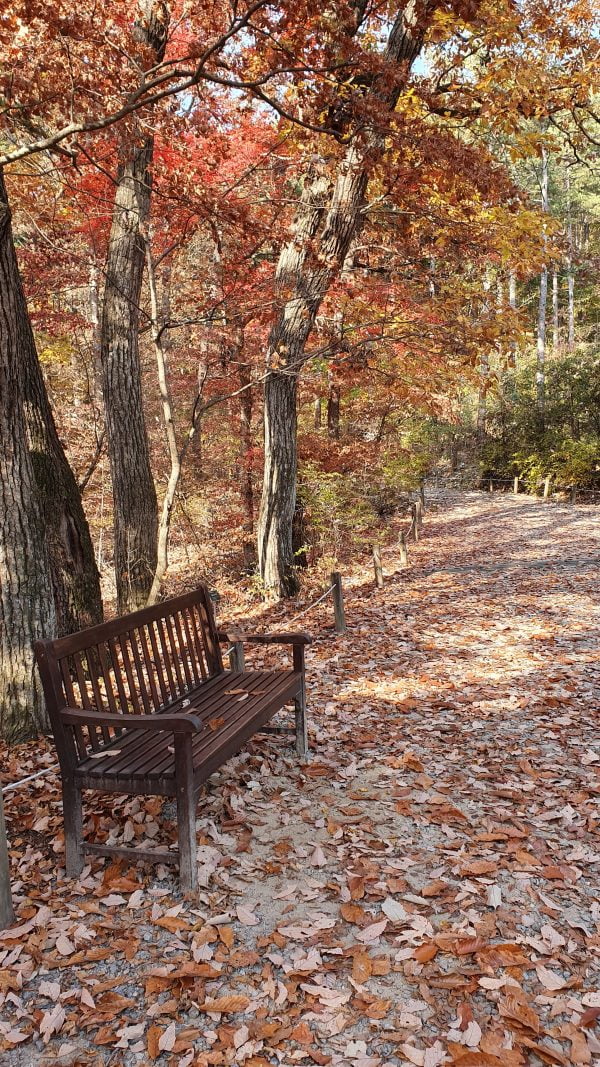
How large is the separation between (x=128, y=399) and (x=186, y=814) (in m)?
5.90

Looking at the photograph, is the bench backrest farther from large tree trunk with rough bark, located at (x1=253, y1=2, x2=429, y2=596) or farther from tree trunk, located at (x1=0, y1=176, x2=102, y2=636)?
large tree trunk with rough bark, located at (x1=253, y1=2, x2=429, y2=596)

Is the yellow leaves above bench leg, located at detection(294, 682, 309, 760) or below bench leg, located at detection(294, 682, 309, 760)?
below

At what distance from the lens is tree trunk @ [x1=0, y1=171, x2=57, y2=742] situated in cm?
477

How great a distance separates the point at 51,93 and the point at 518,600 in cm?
741

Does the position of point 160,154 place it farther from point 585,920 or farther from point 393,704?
point 585,920

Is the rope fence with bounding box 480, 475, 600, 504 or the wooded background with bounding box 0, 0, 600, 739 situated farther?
the rope fence with bounding box 480, 475, 600, 504

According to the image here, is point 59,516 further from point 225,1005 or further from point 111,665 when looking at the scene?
point 225,1005

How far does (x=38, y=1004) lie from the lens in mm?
2615

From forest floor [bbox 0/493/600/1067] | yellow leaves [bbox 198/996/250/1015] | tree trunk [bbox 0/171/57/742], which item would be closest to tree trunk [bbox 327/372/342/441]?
forest floor [bbox 0/493/600/1067]

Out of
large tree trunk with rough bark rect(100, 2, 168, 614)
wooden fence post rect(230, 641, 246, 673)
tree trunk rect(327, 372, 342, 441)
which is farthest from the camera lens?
tree trunk rect(327, 372, 342, 441)

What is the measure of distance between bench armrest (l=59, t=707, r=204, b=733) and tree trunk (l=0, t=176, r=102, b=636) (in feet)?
8.97

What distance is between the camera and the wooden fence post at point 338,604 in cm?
760

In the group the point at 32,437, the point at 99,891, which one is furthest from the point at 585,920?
the point at 32,437

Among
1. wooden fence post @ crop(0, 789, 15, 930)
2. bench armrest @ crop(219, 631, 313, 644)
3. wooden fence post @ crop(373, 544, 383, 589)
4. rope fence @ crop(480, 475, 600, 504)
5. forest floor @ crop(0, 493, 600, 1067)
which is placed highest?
rope fence @ crop(480, 475, 600, 504)
